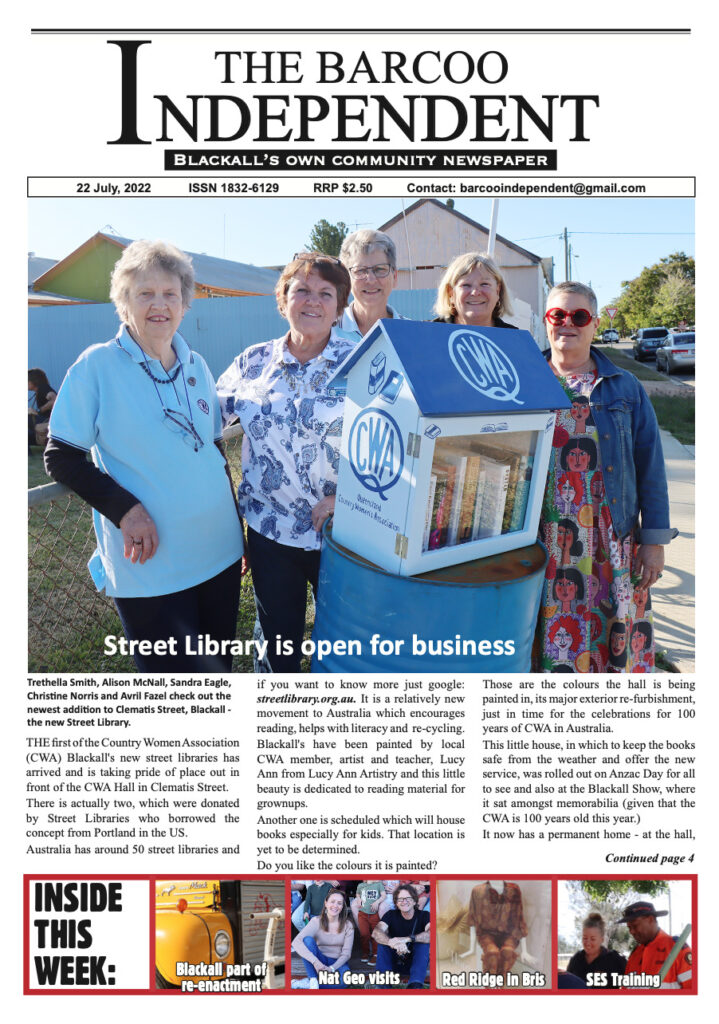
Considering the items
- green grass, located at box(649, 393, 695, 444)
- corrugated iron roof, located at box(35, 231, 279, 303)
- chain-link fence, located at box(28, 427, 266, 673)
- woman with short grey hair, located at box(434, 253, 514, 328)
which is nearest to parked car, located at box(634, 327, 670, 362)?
corrugated iron roof, located at box(35, 231, 279, 303)

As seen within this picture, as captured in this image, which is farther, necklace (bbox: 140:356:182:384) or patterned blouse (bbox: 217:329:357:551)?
patterned blouse (bbox: 217:329:357:551)

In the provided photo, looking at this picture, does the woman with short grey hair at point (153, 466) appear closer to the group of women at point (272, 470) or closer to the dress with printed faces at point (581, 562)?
the group of women at point (272, 470)

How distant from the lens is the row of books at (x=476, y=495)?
6.26 ft

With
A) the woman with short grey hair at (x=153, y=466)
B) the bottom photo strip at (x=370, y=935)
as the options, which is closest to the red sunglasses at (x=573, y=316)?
the woman with short grey hair at (x=153, y=466)

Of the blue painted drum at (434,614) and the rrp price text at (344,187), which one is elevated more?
the rrp price text at (344,187)

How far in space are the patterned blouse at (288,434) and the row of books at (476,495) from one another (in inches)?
21.3

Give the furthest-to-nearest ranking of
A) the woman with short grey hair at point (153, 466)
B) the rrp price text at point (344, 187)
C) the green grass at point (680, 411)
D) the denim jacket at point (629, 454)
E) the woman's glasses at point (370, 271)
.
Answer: the woman's glasses at point (370, 271) < the green grass at point (680, 411) < the rrp price text at point (344, 187) < the denim jacket at point (629, 454) < the woman with short grey hair at point (153, 466)

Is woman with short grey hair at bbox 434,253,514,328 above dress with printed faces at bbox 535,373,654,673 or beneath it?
above

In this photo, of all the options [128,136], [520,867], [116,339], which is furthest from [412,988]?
[128,136]

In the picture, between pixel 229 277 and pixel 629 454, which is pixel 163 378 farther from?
pixel 229 277

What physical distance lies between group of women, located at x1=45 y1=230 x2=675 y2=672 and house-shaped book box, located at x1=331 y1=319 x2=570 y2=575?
0.77 feet

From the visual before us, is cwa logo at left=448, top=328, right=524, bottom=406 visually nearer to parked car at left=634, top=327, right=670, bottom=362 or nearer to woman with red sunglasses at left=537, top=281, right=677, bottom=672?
woman with red sunglasses at left=537, top=281, right=677, bottom=672

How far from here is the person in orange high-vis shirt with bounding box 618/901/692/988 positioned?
2006mm
